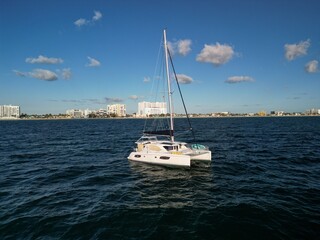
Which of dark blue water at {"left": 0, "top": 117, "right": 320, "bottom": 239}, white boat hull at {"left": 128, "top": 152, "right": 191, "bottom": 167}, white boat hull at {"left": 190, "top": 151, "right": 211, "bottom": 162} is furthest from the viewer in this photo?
white boat hull at {"left": 190, "top": 151, "right": 211, "bottom": 162}

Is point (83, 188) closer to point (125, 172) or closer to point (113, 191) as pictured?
point (113, 191)

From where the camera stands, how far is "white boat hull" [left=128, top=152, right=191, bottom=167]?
80.2 ft

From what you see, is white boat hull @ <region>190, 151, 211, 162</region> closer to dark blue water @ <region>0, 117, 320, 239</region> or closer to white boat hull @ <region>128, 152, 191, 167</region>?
dark blue water @ <region>0, 117, 320, 239</region>

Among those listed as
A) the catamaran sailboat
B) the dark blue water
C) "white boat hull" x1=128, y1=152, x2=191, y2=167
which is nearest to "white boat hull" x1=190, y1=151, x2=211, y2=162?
the catamaran sailboat

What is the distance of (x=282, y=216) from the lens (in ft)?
43.4

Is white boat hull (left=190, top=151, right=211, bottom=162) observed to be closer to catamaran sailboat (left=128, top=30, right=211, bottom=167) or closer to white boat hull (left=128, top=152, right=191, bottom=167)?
catamaran sailboat (left=128, top=30, right=211, bottom=167)

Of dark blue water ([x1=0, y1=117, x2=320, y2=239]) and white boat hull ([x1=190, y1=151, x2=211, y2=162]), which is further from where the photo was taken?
white boat hull ([x1=190, y1=151, x2=211, y2=162])

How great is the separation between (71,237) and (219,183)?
1275 cm

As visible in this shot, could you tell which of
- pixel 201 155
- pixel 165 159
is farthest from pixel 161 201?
pixel 201 155

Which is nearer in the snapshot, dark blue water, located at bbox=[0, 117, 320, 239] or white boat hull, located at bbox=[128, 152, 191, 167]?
dark blue water, located at bbox=[0, 117, 320, 239]

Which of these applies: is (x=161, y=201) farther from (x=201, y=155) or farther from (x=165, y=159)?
(x=201, y=155)

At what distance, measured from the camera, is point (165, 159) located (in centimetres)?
2531

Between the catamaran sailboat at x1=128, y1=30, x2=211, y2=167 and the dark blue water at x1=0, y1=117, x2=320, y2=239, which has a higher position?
the catamaran sailboat at x1=128, y1=30, x2=211, y2=167

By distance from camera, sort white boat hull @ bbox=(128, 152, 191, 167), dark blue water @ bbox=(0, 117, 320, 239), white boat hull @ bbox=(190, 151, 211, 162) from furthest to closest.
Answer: white boat hull @ bbox=(190, 151, 211, 162)
white boat hull @ bbox=(128, 152, 191, 167)
dark blue water @ bbox=(0, 117, 320, 239)
